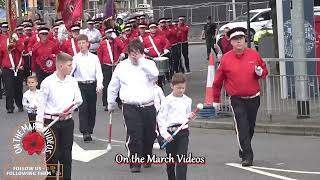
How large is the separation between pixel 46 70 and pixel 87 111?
4.11m

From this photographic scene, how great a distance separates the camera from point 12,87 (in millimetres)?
17391

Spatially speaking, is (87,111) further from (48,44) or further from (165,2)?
(165,2)

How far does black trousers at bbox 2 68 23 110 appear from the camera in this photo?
17.2 metres

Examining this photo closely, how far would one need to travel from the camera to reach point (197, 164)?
9.97 m

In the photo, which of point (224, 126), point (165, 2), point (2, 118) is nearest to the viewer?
point (224, 126)

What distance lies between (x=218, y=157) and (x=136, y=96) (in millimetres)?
1855

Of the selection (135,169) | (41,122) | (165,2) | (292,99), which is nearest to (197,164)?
(135,169)

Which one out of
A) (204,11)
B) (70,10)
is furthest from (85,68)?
(204,11)

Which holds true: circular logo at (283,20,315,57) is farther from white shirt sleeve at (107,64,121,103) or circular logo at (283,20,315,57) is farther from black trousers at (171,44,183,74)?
black trousers at (171,44,183,74)

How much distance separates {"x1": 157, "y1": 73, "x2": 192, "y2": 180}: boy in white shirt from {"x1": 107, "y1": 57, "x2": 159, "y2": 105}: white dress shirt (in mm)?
1352

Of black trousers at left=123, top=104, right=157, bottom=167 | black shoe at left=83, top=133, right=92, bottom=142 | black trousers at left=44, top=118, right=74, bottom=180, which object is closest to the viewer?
black trousers at left=44, top=118, right=74, bottom=180

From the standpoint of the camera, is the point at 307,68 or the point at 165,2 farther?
the point at 165,2

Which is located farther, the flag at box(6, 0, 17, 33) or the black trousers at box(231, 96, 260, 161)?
the flag at box(6, 0, 17, 33)

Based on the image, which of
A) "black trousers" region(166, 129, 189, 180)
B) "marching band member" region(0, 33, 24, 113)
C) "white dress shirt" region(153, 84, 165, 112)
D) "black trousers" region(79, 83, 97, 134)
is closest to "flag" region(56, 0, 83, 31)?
"marching band member" region(0, 33, 24, 113)
